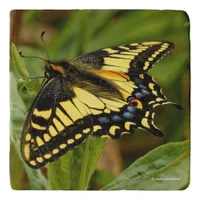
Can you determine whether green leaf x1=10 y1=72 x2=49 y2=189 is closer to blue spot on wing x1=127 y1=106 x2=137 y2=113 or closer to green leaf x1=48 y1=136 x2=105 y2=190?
green leaf x1=48 y1=136 x2=105 y2=190

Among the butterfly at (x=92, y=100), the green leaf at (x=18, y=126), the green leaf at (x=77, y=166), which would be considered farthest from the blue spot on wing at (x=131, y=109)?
the green leaf at (x=18, y=126)

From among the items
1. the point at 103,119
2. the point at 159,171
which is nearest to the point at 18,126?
the point at 103,119

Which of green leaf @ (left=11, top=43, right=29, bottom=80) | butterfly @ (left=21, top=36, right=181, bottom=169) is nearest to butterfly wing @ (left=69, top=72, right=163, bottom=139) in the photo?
butterfly @ (left=21, top=36, right=181, bottom=169)

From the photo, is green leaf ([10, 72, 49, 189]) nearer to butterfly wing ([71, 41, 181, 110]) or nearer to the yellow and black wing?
the yellow and black wing

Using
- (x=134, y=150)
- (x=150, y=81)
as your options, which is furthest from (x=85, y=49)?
(x=134, y=150)

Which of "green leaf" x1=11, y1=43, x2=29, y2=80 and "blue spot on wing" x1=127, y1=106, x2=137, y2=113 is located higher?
"green leaf" x1=11, y1=43, x2=29, y2=80

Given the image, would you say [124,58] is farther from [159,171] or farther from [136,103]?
[159,171]

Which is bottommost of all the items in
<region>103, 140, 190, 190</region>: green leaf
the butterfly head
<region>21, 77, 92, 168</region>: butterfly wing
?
<region>103, 140, 190, 190</region>: green leaf

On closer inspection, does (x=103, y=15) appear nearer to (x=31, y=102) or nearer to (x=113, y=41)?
(x=113, y=41)
